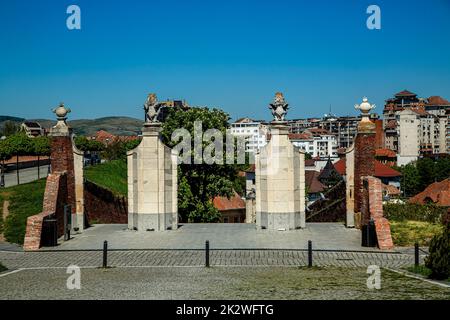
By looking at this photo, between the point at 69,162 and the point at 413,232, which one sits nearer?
the point at 413,232

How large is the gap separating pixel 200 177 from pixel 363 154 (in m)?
19.4

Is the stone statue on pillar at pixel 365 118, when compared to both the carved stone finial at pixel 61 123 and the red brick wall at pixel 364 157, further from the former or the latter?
the carved stone finial at pixel 61 123

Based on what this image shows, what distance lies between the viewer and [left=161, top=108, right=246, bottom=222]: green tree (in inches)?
1735

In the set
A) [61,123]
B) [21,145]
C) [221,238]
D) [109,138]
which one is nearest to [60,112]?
[61,123]

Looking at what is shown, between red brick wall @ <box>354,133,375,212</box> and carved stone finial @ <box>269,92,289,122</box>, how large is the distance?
10.5ft

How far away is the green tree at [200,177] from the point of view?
145 ft

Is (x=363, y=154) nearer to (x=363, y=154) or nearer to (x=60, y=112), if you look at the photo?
(x=363, y=154)

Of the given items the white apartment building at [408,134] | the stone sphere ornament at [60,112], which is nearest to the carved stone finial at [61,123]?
the stone sphere ornament at [60,112]

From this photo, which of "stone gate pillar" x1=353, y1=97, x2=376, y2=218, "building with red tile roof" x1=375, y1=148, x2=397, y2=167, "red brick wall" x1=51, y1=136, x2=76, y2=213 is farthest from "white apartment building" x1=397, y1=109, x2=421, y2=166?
"red brick wall" x1=51, y1=136, x2=76, y2=213

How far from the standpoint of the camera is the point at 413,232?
2511cm

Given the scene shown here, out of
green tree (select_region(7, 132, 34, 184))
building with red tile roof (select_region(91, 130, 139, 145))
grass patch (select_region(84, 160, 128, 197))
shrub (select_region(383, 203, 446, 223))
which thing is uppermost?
building with red tile roof (select_region(91, 130, 139, 145))

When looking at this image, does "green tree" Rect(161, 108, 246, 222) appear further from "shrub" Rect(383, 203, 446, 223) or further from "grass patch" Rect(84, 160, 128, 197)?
"shrub" Rect(383, 203, 446, 223)

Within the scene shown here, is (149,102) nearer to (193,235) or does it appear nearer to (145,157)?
(145,157)
